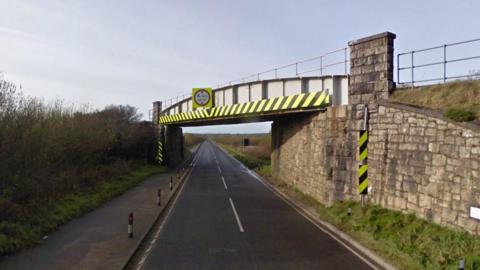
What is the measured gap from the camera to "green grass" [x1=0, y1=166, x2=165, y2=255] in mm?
9434

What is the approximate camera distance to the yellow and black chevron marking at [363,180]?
1316cm

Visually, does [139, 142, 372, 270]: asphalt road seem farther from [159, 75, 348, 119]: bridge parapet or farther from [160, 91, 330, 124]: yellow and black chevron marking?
[159, 75, 348, 119]: bridge parapet

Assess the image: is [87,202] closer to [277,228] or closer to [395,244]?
[277,228]

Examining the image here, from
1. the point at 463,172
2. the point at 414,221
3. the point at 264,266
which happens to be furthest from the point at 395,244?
the point at 264,266

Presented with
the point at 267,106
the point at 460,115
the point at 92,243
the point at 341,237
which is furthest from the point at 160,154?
the point at 460,115

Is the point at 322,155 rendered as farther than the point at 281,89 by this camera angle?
No

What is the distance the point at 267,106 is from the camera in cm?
2070

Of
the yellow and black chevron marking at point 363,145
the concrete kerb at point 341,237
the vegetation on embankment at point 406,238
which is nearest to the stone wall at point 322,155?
the yellow and black chevron marking at point 363,145

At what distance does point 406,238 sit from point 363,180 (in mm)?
4138

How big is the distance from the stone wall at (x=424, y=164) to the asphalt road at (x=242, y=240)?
2597 mm

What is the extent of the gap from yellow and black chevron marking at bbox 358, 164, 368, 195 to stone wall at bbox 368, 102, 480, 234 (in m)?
0.25

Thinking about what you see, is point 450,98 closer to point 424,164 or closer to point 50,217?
point 424,164

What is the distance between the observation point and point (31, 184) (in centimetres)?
1293

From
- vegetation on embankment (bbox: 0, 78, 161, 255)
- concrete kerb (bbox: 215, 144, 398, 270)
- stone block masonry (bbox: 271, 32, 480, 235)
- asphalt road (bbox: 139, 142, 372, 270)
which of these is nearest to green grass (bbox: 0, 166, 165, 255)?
vegetation on embankment (bbox: 0, 78, 161, 255)
